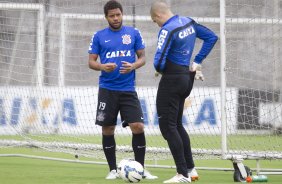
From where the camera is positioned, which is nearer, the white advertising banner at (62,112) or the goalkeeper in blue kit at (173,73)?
the goalkeeper in blue kit at (173,73)

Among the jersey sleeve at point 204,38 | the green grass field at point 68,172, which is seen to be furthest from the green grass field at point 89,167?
the jersey sleeve at point 204,38

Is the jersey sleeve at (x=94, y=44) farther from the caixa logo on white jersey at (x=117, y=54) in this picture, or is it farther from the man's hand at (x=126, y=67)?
the man's hand at (x=126, y=67)

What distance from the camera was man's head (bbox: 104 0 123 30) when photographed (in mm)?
A: 10009

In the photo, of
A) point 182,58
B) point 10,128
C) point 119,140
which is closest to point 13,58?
point 10,128

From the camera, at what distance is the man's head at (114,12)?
1001 centimetres

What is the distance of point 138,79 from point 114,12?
5621 mm

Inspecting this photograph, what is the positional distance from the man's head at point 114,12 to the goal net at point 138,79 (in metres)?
1.51

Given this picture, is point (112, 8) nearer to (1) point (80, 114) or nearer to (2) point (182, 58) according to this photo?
(2) point (182, 58)

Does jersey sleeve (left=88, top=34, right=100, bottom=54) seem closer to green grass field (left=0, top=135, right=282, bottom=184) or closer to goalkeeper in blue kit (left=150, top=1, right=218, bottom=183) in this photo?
goalkeeper in blue kit (left=150, top=1, right=218, bottom=183)

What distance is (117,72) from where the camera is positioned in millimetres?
10133

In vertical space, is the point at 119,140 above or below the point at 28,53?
below

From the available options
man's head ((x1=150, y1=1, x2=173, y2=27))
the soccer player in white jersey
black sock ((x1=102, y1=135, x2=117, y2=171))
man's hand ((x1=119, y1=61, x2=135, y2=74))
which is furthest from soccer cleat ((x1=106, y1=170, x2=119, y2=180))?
man's head ((x1=150, y1=1, x2=173, y2=27))

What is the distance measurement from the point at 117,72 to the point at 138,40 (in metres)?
0.47

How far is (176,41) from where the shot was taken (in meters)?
9.24
